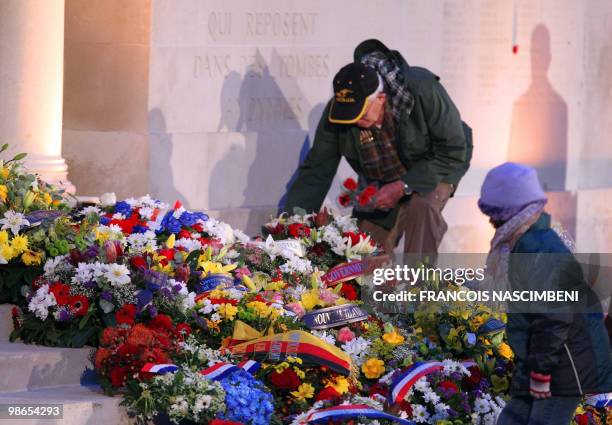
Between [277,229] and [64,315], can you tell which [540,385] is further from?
[277,229]

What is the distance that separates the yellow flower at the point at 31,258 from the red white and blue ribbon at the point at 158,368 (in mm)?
1191

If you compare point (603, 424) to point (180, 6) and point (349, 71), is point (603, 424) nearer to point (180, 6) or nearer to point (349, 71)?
point (349, 71)

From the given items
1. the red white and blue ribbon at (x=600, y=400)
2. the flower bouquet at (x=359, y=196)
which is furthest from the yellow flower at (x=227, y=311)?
the flower bouquet at (x=359, y=196)

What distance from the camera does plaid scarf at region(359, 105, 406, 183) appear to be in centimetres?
912

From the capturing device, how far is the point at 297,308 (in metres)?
7.28

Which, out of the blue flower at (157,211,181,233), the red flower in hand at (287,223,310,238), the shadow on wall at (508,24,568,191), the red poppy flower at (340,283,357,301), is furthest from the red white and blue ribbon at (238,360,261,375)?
the shadow on wall at (508,24,568,191)

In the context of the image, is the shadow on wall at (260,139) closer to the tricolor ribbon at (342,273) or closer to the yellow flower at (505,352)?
the tricolor ribbon at (342,273)

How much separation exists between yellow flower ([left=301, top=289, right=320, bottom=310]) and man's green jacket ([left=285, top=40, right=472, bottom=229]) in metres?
1.84

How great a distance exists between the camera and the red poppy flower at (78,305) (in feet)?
22.1

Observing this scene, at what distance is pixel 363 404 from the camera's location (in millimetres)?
6477

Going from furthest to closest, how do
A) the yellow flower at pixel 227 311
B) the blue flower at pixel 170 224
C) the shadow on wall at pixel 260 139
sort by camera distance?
the shadow on wall at pixel 260 139 → the blue flower at pixel 170 224 → the yellow flower at pixel 227 311

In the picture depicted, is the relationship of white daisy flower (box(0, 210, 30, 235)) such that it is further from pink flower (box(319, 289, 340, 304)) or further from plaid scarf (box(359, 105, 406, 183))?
plaid scarf (box(359, 105, 406, 183))

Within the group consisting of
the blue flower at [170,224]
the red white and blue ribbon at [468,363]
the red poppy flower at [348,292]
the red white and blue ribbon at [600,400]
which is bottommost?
the red white and blue ribbon at [600,400]

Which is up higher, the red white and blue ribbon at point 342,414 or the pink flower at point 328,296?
the pink flower at point 328,296
